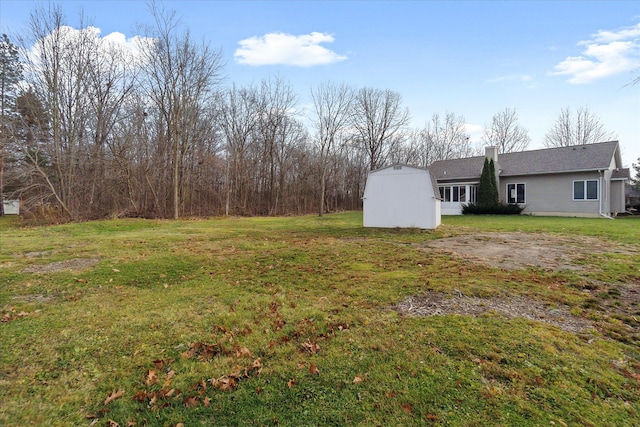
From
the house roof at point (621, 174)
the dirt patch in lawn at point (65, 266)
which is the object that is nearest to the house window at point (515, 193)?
the house roof at point (621, 174)

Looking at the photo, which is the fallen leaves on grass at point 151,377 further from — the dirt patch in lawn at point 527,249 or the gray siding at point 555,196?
the gray siding at point 555,196

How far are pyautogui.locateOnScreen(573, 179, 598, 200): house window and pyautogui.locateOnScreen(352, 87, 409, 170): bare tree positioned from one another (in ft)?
57.4

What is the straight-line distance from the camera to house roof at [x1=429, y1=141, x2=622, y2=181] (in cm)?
1819

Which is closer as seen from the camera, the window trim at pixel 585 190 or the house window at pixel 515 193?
the window trim at pixel 585 190

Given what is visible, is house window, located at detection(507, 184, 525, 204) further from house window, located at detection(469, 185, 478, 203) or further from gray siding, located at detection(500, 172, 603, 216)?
house window, located at detection(469, 185, 478, 203)

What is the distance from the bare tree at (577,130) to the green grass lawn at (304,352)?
3886 centimetres

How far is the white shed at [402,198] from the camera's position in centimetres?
1124

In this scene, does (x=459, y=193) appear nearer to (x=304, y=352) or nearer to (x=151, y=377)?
(x=304, y=352)

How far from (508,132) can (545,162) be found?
19.1 metres

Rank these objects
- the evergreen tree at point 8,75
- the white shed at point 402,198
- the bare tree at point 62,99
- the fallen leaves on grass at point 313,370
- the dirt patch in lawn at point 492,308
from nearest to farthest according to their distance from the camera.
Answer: the fallen leaves on grass at point 313,370
the dirt patch in lawn at point 492,308
the white shed at point 402,198
the bare tree at point 62,99
the evergreen tree at point 8,75

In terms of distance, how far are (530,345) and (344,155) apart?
33311mm

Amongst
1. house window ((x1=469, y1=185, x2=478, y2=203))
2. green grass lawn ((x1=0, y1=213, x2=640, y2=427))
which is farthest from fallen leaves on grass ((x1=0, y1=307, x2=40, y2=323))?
house window ((x1=469, y1=185, x2=478, y2=203))

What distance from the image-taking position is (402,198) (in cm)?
1161

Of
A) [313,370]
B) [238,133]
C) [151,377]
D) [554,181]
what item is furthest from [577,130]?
[151,377]
